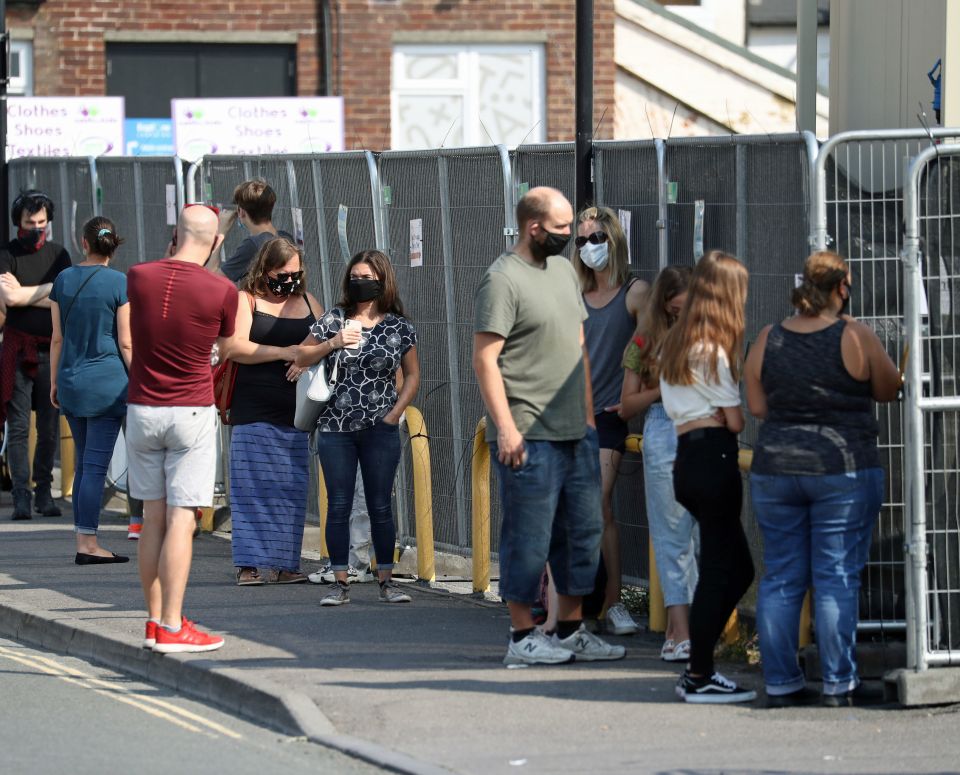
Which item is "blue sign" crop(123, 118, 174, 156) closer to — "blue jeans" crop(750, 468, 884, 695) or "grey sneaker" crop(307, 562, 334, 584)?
"grey sneaker" crop(307, 562, 334, 584)

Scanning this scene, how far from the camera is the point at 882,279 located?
7.89 meters

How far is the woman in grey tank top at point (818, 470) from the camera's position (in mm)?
7211

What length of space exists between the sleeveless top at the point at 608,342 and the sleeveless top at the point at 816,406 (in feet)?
5.01

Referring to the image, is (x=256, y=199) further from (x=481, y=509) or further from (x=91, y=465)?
(x=481, y=509)

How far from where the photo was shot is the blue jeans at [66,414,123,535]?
1114 centimetres

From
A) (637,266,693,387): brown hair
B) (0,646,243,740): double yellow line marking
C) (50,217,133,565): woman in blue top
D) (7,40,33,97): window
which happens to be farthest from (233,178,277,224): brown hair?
(7,40,33,97): window

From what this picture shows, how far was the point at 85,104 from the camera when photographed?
18.9m

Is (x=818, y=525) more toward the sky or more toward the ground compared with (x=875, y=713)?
more toward the sky

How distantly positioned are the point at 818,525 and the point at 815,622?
0.38 m

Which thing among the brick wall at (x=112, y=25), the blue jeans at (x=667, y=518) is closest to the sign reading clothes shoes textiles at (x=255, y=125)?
the brick wall at (x=112, y=25)

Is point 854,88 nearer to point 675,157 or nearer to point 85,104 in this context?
point 675,157

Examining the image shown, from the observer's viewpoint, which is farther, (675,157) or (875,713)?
(675,157)

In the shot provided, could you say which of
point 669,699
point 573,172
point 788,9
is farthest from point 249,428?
point 788,9

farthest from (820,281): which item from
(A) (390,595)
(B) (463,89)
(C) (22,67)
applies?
(C) (22,67)
